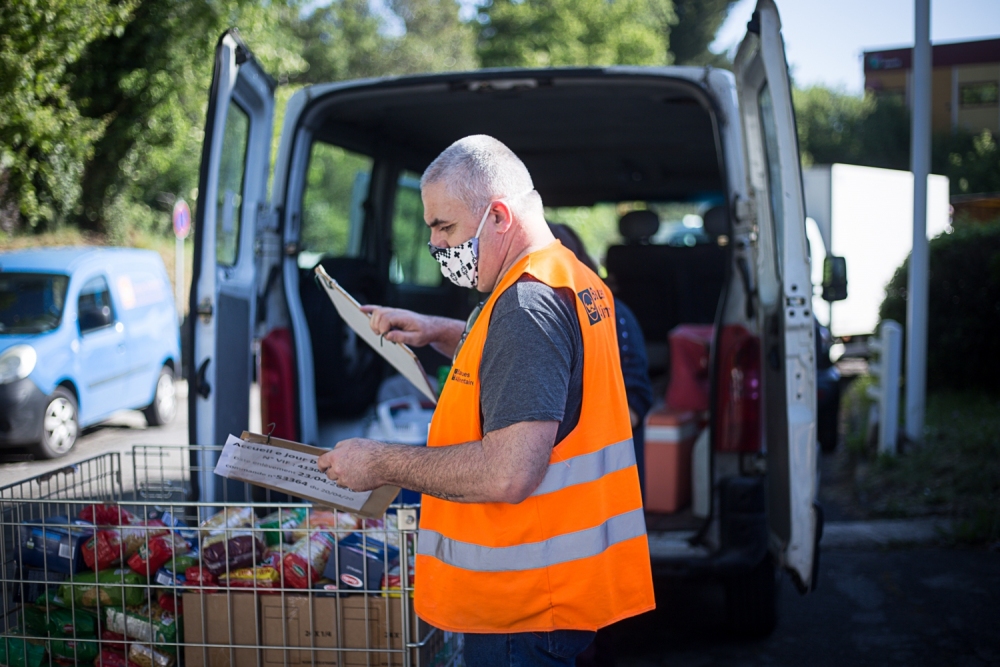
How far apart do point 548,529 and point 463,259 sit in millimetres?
568

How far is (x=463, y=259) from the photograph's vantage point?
1.97 metres

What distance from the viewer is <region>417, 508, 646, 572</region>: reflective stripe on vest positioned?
1.85 meters

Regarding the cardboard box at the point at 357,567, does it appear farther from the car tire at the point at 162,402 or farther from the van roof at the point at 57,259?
the car tire at the point at 162,402

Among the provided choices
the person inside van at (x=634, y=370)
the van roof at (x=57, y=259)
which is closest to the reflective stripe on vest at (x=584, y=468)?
the person inside van at (x=634, y=370)

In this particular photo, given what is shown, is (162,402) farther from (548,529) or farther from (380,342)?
(548,529)

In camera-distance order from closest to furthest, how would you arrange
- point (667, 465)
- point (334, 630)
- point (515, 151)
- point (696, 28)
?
point (334, 630) → point (667, 465) → point (515, 151) → point (696, 28)

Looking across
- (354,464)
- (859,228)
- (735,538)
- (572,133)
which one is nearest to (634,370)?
(735,538)

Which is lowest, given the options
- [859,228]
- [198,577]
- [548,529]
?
[198,577]

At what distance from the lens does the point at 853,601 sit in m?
4.59

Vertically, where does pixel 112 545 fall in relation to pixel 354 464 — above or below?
below

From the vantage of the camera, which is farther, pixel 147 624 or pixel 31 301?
pixel 31 301

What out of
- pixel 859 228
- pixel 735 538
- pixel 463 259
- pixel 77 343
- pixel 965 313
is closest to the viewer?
pixel 463 259

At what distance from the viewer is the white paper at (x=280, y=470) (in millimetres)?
2082

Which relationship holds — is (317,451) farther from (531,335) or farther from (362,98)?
(362,98)
